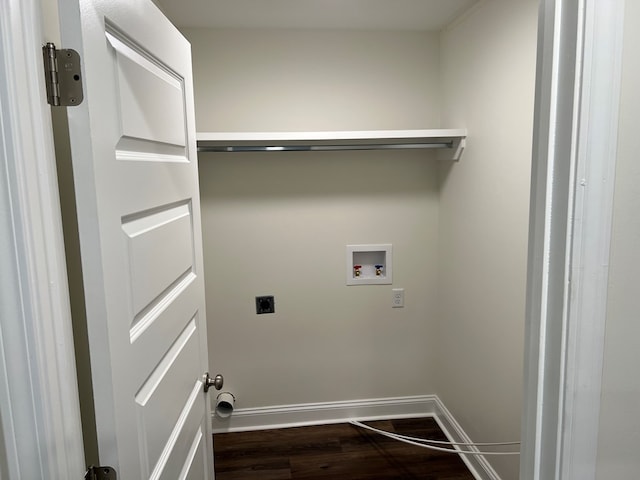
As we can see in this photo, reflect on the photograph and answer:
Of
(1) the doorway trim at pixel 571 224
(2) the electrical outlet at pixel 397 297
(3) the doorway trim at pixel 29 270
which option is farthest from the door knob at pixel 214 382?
(2) the electrical outlet at pixel 397 297

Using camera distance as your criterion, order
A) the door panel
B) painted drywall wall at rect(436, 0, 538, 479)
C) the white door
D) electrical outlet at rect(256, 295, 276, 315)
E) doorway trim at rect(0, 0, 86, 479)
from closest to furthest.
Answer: doorway trim at rect(0, 0, 86, 479), the white door, the door panel, painted drywall wall at rect(436, 0, 538, 479), electrical outlet at rect(256, 295, 276, 315)

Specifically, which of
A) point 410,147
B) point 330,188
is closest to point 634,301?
point 410,147

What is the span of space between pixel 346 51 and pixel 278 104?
0.46m

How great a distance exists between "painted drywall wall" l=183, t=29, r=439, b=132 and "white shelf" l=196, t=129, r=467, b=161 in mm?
145

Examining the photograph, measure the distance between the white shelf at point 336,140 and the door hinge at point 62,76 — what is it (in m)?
1.33

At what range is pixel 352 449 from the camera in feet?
7.77

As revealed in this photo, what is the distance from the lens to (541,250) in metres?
0.76

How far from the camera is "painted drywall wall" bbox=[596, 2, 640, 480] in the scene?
2.22 ft

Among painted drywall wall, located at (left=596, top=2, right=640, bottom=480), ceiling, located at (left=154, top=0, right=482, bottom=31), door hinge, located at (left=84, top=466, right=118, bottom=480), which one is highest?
ceiling, located at (left=154, top=0, right=482, bottom=31)

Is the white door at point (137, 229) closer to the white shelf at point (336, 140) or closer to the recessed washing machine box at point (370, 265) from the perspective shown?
the white shelf at point (336, 140)

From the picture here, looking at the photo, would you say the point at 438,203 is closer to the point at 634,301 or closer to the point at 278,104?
the point at 278,104

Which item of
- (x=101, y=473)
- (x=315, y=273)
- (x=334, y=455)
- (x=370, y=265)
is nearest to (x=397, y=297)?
(x=370, y=265)

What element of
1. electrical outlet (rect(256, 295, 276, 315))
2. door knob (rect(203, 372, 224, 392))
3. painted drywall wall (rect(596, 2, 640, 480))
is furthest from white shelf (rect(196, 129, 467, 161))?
painted drywall wall (rect(596, 2, 640, 480))

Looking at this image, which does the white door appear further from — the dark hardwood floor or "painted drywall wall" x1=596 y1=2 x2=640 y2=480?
the dark hardwood floor
